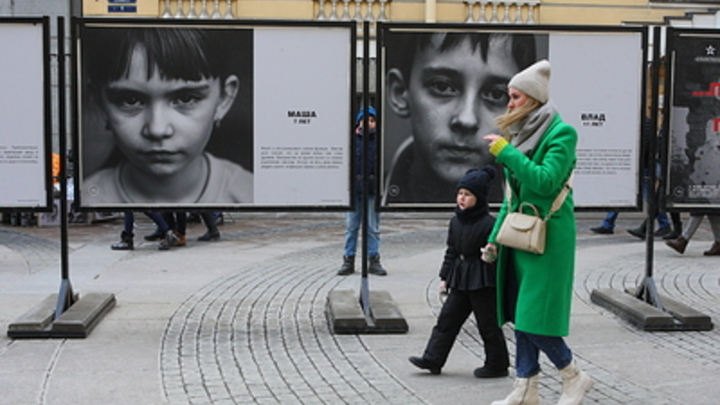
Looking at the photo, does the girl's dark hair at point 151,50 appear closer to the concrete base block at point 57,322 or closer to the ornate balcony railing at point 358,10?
the concrete base block at point 57,322

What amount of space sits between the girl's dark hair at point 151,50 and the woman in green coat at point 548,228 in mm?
2697

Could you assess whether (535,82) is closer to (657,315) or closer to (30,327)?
(657,315)

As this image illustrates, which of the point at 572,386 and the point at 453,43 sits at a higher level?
the point at 453,43

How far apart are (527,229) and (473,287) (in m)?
0.98

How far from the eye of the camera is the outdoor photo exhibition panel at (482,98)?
6.66 m

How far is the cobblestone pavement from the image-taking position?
5121mm

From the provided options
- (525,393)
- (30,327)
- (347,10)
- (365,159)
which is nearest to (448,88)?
(365,159)

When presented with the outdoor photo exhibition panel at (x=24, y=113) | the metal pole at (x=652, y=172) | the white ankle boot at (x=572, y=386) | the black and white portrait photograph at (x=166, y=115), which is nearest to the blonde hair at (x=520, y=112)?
the white ankle boot at (x=572, y=386)

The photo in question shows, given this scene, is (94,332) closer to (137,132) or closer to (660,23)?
(137,132)

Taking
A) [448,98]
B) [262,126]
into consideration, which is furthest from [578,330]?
[262,126]

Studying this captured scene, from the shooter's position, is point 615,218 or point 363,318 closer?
point 363,318

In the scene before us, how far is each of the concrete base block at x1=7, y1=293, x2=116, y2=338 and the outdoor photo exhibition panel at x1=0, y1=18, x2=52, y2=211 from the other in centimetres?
78

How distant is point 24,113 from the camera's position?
6.57 meters

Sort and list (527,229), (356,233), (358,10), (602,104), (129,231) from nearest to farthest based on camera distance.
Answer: (527,229) < (602,104) < (356,233) < (129,231) < (358,10)
